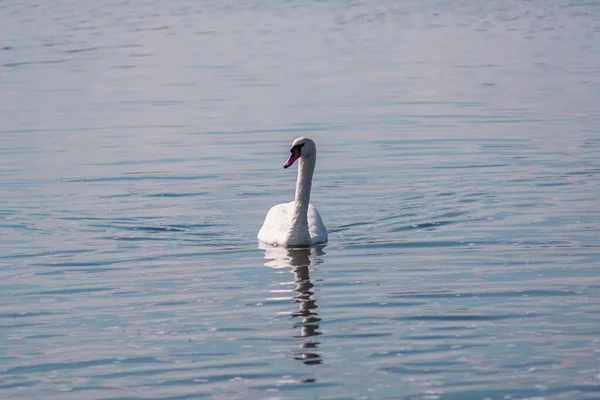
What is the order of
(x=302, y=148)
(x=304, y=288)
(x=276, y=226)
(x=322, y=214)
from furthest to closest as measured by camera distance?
(x=322, y=214) → (x=302, y=148) → (x=276, y=226) → (x=304, y=288)

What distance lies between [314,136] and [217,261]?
940 centimetres

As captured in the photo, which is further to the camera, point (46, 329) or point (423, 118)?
point (423, 118)

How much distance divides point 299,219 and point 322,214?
1969 millimetres

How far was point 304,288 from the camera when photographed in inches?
480

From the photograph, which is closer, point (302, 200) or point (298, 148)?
point (302, 200)

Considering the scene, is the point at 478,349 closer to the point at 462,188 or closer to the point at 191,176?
the point at 462,188

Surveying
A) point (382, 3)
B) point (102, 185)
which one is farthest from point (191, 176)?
point (382, 3)

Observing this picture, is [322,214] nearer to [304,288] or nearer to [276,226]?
[276,226]

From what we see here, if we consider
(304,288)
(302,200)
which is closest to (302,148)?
(302,200)

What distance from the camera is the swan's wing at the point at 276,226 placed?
14.6m

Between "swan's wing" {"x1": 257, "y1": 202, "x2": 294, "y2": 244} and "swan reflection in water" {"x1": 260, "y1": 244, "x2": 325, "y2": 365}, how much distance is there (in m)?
0.12

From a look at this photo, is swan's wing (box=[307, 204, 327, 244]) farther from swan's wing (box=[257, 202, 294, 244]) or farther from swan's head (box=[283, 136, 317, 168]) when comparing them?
swan's head (box=[283, 136, 317, 168])

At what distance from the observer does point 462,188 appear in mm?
17469

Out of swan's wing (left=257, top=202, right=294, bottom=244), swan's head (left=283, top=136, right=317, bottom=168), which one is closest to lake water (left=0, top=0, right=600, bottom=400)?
swan's wing (left=257, top=202, right=294, bottom=244)
